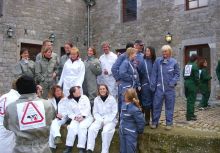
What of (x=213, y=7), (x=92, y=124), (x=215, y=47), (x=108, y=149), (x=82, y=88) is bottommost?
(x=108, y=149)

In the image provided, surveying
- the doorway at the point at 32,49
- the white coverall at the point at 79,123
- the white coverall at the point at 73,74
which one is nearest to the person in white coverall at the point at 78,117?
the white coverall at the point at 79,123

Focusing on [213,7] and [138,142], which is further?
[213,7]

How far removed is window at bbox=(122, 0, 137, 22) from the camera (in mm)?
14561

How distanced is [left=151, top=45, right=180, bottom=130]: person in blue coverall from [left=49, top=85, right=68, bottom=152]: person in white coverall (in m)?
1.97

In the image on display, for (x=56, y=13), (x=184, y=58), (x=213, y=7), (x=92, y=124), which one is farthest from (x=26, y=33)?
Result: (x=92, y=124)

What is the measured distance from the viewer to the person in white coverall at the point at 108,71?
755 centimetres

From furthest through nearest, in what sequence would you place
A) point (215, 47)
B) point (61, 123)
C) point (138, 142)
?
1. point (215, 47)
2. point (61, 123)
3. point (138, 142)

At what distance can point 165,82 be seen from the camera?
6484 millimetres

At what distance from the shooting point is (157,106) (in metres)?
6.53

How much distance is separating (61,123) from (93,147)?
3.79ft

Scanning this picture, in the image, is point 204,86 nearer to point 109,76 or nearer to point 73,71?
point 109,76

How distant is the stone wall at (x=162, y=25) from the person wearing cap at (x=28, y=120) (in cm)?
909

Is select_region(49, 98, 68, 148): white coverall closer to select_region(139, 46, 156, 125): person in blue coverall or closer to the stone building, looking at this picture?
select_region(139, 46, 156, 125): person in blue coverall

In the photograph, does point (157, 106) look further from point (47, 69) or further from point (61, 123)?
point (47, 69)
